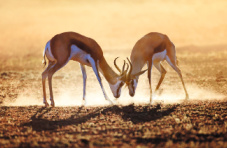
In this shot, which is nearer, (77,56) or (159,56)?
(77,56)

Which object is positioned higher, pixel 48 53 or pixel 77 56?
pixel 48 53

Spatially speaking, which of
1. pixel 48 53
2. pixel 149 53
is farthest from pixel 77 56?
pixel 149 53

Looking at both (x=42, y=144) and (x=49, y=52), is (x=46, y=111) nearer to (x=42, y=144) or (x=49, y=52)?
(x=49, y=52)

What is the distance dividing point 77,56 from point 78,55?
65 mm

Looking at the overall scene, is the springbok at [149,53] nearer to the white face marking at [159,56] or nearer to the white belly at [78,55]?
the white face marking at [159,56]

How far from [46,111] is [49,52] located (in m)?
2.28

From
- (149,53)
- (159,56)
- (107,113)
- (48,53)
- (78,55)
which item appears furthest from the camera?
(159,56)

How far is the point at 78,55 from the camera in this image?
11578 mm

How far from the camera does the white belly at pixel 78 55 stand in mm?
11258

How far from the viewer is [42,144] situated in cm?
620

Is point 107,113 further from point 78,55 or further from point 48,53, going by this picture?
point 48,53

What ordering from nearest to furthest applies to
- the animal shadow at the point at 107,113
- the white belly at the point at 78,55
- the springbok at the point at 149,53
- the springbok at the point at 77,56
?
the animal shadow at the point at 107,113 < the springbok at the point at 77,56 < the white belly at the point at 78,55 < the springbok at the point at 149,53

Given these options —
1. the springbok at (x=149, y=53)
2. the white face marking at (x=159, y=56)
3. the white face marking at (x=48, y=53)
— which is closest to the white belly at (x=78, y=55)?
the white face marking at (x=48, y=53)

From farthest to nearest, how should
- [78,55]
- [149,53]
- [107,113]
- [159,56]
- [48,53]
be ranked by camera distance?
[159,56]
[149,53]
[78,55]
[48,53]
[107,113]
